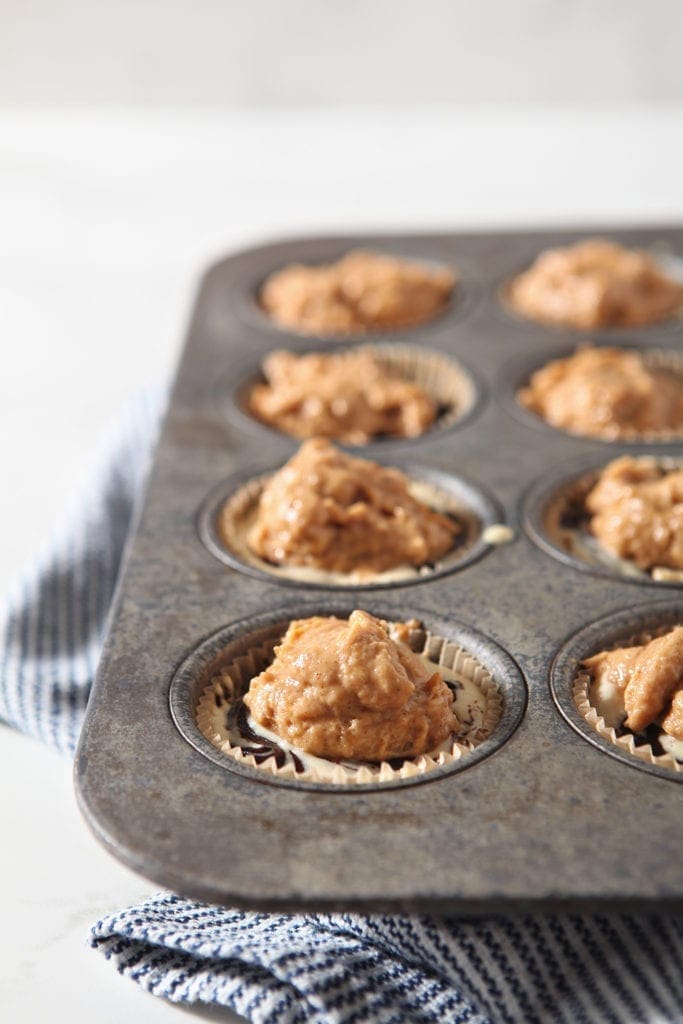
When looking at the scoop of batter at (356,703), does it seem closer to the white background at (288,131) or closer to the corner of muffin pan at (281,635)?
the corner of muffin pan at (281,635)

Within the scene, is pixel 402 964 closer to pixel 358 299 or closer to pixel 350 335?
pixel 350 335

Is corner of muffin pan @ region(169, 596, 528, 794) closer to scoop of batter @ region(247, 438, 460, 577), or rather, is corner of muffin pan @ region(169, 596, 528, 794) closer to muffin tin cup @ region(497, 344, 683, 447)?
scoop of batter @ region(247, 438, 460, 577)

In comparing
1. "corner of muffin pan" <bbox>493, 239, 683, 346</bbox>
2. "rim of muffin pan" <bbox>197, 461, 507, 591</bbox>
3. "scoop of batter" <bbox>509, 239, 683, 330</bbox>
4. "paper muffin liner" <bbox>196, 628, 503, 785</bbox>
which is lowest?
"paper muffin liner" <bbox>196, 628, 503, 785</bbox>

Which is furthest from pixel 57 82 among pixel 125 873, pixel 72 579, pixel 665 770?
pixel 665 770

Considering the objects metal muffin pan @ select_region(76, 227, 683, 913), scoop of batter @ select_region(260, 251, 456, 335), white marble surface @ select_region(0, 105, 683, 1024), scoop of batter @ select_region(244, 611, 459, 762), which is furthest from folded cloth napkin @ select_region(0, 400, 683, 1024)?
white marble surface @ select_region(0, 105, 683, 1024)

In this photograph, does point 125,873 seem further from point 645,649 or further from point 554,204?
point 554,204

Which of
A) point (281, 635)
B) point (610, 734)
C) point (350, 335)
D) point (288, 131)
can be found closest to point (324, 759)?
point (281, 635)
